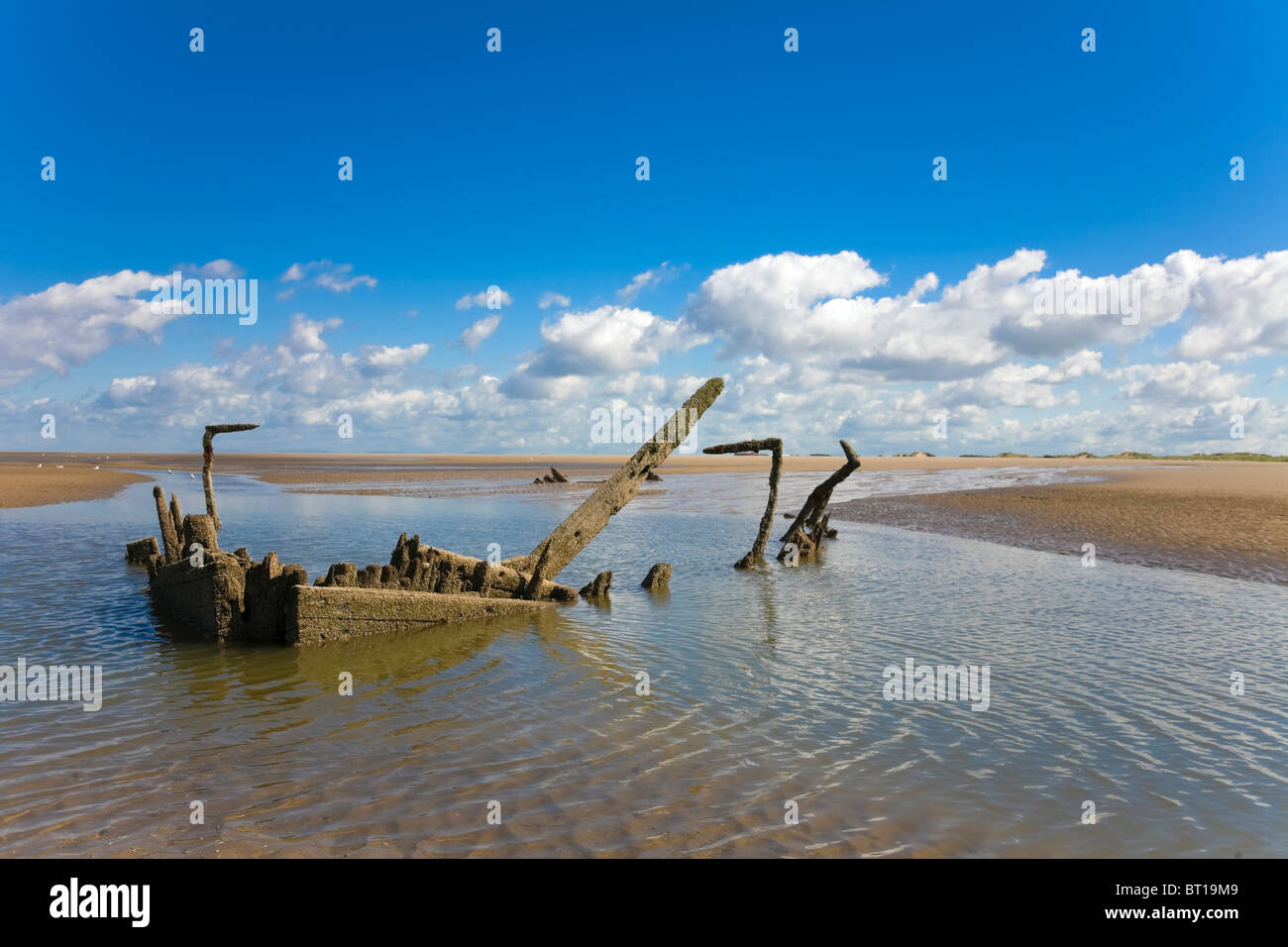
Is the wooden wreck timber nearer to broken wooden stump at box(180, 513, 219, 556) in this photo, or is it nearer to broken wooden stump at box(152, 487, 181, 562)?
broken wooden stump at box(180, 513, 219, 556)

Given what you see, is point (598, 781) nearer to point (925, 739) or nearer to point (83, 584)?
point (925, 739)

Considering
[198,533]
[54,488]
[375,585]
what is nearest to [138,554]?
[198,533]

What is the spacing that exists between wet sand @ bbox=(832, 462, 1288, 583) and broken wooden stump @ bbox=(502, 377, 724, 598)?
455 inches

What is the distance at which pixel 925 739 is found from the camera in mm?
6637

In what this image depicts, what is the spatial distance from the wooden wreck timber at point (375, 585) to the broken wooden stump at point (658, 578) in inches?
63.0

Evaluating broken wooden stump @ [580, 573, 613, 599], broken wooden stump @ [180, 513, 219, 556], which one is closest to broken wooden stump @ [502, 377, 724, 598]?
broken wooden stump @ [580, 573, 613, 599]

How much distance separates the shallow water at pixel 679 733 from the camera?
4.94 meters

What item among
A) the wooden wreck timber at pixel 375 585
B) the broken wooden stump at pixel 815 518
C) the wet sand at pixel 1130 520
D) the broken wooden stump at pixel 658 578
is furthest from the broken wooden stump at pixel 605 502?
the wet sand at pixel 1130 520

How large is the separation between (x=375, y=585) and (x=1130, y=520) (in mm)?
23809

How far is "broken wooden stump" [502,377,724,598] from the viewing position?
13297 millimetres

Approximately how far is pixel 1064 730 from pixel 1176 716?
136 cm

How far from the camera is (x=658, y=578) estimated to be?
14453 mm
